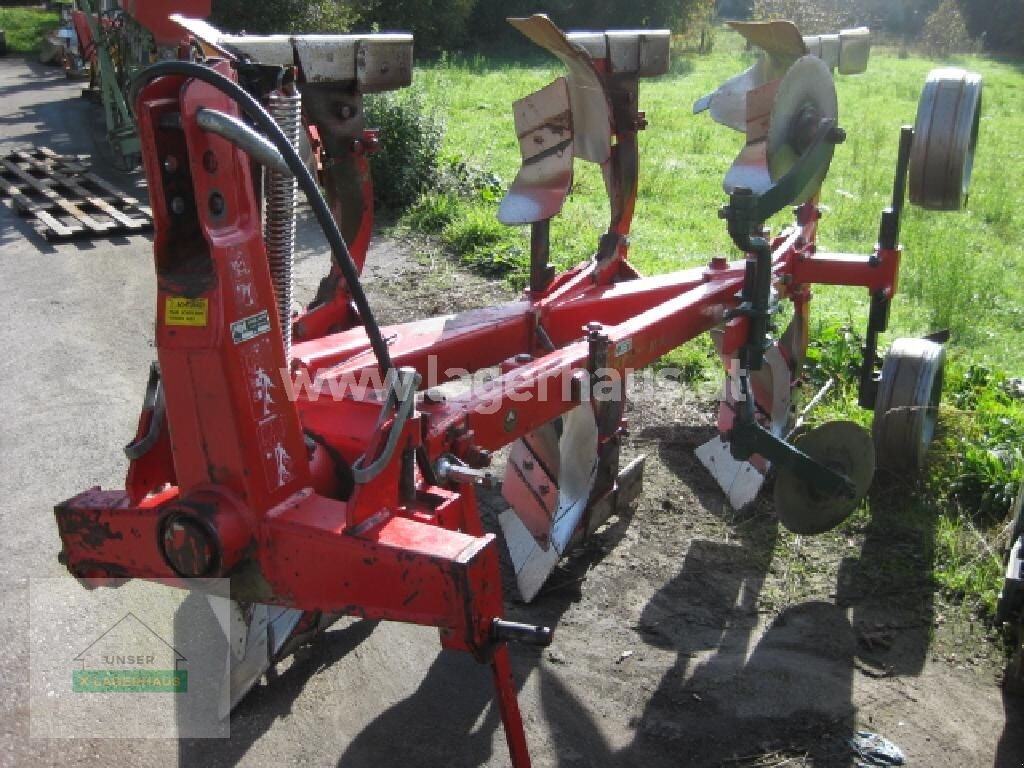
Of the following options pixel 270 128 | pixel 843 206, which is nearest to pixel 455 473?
pixel 270 128

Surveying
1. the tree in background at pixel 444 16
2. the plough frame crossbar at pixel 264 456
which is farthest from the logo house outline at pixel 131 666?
the tree in background at pixel 444 16

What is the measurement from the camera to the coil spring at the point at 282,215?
2170 mm

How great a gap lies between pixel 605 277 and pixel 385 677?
173 centimetres

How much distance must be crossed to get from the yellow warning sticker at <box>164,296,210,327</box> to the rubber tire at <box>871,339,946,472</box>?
2.67m

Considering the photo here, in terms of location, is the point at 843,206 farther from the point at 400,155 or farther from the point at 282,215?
the point at 282,215

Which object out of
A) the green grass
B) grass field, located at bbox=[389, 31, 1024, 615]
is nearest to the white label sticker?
grass field, located at bbox=[389, 31, 1024, 615]

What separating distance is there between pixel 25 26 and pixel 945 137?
17.7 m

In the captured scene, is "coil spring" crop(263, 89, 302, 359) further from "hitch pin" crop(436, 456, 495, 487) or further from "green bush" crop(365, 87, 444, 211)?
"green bush" crop(365, 87, 444, 211)

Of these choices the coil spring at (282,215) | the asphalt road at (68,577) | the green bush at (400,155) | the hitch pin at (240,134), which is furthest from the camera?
the green bush at (400,155)

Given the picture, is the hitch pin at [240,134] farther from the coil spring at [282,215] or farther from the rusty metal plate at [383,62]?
the rusty metal plate at [383,62]

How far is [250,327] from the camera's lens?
2.04 m

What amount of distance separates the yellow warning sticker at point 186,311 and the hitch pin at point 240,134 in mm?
288

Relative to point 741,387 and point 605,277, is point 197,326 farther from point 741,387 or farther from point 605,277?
point 605,277

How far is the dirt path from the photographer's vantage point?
2.75 metres
